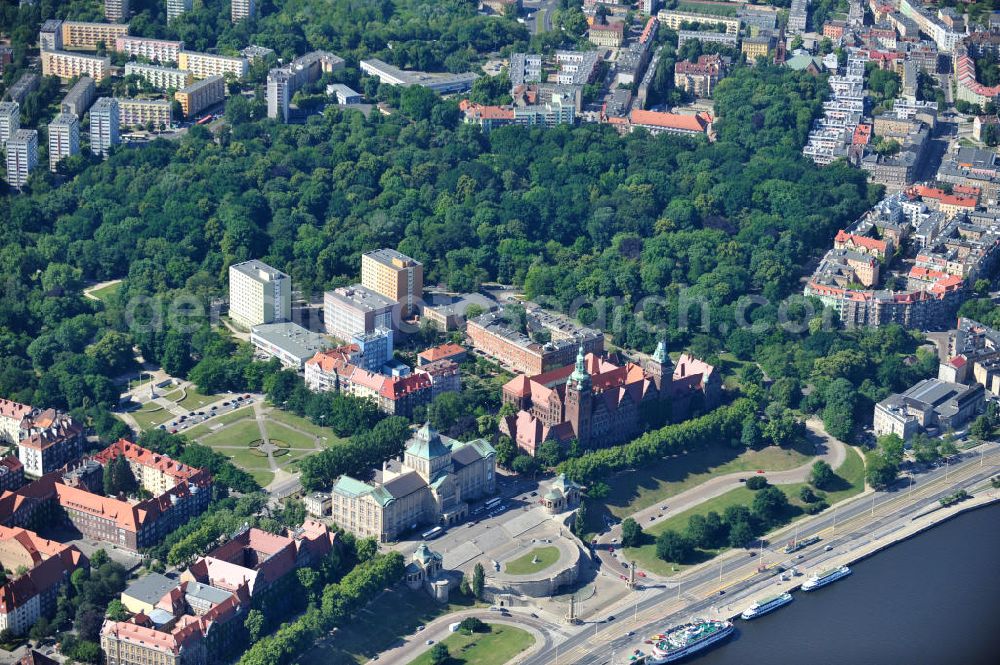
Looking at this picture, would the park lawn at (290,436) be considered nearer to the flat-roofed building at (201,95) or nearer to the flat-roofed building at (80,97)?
the flat-roofed building at (80,97)

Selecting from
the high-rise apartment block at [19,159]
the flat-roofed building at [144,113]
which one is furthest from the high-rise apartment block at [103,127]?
the high-rise apartment block at [19,159]

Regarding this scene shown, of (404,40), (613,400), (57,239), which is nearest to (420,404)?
(613,400)

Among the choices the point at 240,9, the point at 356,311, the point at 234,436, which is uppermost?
the point at 240,9

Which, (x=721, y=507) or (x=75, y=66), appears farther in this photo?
(x=75, y=66)

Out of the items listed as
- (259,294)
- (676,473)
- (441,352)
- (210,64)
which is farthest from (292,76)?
(676,473)

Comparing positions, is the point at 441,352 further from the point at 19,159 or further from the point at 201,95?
the point at 201,95

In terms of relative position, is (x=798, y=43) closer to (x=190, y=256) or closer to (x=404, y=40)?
(x=404, y=40)
